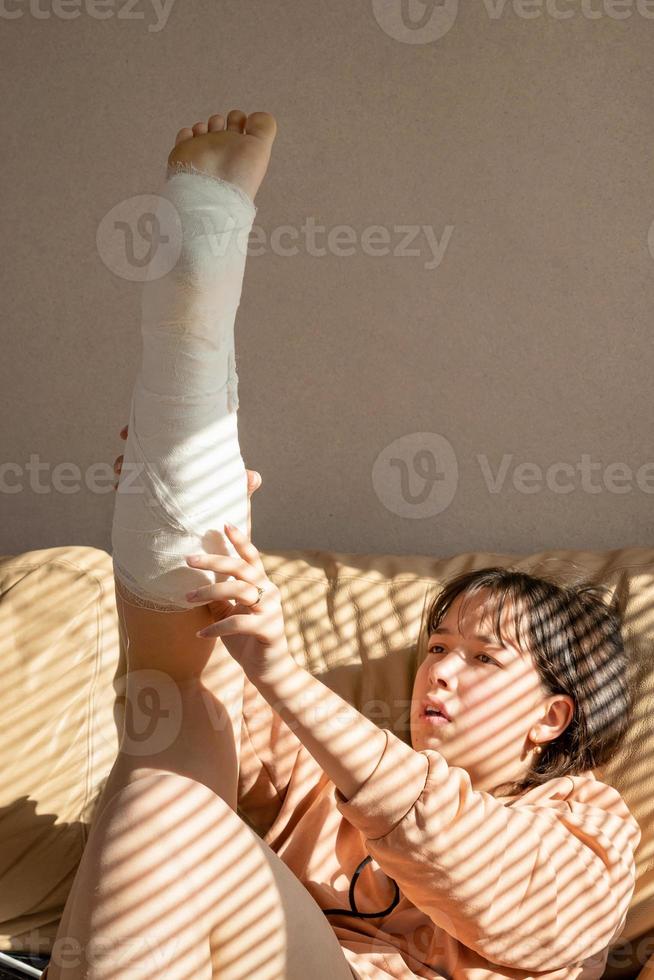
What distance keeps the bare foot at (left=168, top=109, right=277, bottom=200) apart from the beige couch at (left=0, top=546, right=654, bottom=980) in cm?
68

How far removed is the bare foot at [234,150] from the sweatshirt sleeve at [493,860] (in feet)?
1.92

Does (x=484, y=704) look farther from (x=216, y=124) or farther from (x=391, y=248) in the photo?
(x=391, y=248)

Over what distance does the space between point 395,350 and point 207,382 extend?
0.83m

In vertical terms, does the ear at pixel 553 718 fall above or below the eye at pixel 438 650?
below

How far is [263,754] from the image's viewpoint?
49.2 inches

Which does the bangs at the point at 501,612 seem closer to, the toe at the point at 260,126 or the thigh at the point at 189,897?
the thigh at the point at 189,897

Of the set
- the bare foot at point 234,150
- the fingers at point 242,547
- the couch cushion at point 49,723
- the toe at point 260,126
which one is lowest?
the couch cushion at point 49,723

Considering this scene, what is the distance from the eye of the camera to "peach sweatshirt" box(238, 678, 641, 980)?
0.92 m

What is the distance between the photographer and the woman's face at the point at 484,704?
119 centimetres

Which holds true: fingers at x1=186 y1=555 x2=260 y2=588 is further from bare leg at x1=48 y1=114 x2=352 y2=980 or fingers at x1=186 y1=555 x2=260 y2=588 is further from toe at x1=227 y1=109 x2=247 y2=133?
toe at x1=227 y1=109 x2=247 y2=133

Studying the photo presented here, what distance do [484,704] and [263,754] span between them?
28cm

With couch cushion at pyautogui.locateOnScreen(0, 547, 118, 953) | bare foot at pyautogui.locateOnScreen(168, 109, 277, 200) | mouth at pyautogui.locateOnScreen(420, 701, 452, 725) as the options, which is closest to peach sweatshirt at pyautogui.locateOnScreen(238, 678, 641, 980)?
mouth at pyautogui.locateOnScreen(420, 701, 452, 725)

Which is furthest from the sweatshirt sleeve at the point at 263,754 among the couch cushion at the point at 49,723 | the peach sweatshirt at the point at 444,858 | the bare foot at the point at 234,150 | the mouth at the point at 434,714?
the bare foot at the point at 234,150

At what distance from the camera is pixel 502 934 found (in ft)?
3.20
